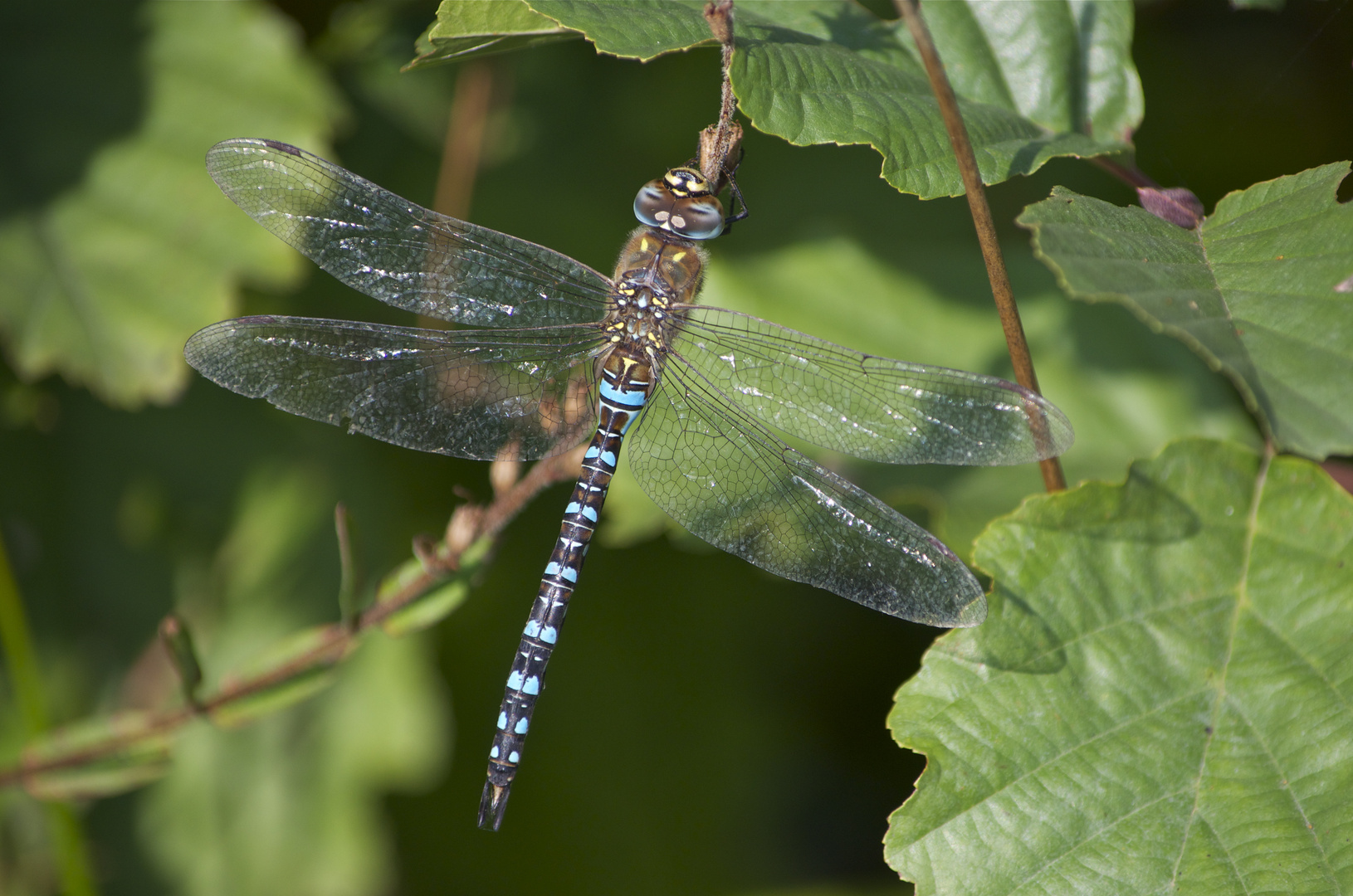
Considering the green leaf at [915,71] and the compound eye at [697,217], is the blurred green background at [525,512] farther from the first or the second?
the green leaf at [915,71]

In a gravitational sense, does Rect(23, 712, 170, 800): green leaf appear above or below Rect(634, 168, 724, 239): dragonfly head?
below

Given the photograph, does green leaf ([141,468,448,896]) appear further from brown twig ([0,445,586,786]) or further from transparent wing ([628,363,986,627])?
transparent wing ([628,363,986,627])

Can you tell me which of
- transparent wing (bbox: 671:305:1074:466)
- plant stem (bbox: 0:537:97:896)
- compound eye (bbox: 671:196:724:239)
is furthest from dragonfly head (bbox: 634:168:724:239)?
plant stem (bbox: 0:537:97:896)

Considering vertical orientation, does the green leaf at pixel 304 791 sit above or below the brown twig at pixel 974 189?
below

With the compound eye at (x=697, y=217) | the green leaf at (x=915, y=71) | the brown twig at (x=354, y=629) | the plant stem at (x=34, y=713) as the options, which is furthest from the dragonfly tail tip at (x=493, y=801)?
the green leaf at (x=915, y=71)

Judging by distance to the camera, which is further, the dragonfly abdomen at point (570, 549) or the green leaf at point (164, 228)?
the green leaf at point (164, 228)

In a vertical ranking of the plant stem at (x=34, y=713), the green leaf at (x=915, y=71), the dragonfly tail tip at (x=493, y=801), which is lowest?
the plant stem at (x=34, y=713)

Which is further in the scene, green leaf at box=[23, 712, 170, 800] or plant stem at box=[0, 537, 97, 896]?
plant stem at box=[0, 537, 97, 896]
